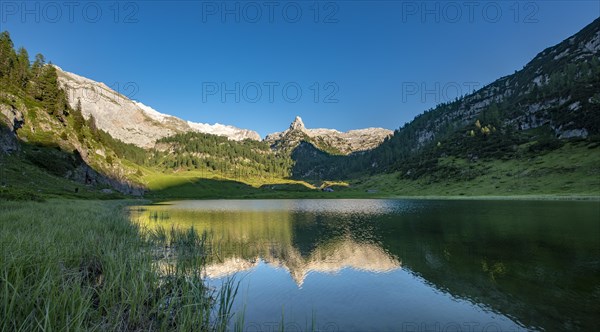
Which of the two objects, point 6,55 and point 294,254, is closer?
point 294,254

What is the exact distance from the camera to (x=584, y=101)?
19475 cm

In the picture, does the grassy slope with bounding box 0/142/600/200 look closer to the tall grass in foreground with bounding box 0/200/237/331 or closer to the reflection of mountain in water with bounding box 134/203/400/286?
the reflection of mountain in water with bounding box 134/203/400/286

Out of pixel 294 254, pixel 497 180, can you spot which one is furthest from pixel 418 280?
pixel 497 180

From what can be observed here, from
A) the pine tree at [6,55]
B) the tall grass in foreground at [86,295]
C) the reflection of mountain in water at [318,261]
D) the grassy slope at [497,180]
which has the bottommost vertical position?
the reflection of mountain in water at [318,261]

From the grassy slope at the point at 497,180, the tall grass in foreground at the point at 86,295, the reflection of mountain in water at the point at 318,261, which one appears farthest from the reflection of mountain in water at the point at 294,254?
the grassy slope at the point at 497,180

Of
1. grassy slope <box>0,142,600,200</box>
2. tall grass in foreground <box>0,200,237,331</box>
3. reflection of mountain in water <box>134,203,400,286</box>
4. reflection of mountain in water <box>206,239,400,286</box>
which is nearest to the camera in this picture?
tall grass in foreground <box>0,200,237,331</box>

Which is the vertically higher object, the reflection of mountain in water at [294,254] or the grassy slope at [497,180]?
the grassy slope at [497,180]

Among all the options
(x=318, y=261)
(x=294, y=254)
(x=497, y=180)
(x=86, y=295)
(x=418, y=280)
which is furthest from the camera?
(x=497, y=180)

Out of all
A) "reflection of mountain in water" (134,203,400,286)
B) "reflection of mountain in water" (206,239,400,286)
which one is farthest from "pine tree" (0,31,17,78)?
"reflection of mountain in water" (206,239,400,286)

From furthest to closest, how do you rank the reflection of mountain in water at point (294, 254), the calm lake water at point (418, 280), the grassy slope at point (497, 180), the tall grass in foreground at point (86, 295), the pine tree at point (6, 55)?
the pine tree at point (6, 55) < the grassy slope at point (497, 180) < the reflection of mountain in water at point (294, 254) < the calm lake water at point (418, 280) < the tall grass in foreground at point (86, 295)

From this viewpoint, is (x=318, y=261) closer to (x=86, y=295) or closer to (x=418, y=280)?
(x=418, y=280)

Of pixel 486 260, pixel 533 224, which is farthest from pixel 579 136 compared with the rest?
pixel 486 260

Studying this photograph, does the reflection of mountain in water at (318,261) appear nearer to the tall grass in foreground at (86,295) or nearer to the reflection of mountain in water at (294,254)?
the reflection of mountain in water at (294,254)

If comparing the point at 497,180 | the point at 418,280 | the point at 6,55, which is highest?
the point at 6,55
